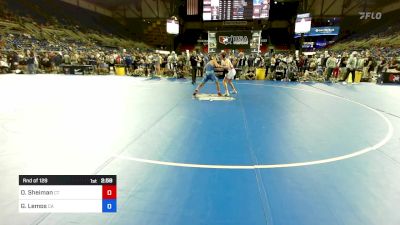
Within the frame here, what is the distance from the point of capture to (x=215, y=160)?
434 cm

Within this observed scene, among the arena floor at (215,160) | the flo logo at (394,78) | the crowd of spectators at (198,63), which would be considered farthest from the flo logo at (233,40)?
the arena floor at (215,160)

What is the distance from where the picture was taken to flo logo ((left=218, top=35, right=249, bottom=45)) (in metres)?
18.6

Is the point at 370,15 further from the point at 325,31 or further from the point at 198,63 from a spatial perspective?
the point at 198,63

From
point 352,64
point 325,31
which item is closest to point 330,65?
point 352,64

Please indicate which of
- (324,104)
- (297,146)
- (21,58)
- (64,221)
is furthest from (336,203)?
(21,58)

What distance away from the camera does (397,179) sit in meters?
3.77

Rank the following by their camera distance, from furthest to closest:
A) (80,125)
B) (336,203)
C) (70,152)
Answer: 1. (80,125)
2. (70,152)
3. (336,203)

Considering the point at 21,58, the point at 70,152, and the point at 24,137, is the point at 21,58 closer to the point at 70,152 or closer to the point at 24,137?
the point at 24,137

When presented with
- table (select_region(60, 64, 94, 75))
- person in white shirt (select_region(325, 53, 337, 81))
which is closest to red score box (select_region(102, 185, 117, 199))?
person in white shirt (select_region(325, 53, 337, 81))

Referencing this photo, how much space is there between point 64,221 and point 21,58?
23783mm

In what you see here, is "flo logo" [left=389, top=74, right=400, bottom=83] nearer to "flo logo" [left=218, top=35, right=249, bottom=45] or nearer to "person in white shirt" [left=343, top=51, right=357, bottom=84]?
"person in white shirt" [left=343, top=51, right=357, bottom=84]
